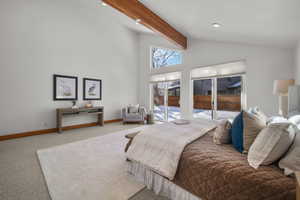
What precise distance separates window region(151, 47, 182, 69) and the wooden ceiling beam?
1.18 meters

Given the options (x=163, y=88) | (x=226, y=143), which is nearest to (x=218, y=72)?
(x=163, y=88)

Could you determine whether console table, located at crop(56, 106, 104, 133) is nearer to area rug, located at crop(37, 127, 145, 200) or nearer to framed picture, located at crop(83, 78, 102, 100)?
framed picture, located at crop(83, 78, 102, 100)

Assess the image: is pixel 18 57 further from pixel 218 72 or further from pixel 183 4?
pixel 218 72

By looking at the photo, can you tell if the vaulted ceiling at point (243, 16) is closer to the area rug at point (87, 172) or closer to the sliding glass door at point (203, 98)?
the sliding glass door at point (203, 98)

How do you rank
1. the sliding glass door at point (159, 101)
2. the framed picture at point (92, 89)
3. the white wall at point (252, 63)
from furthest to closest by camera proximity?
1. the sliding glass door at point (159, 101)
2. the framed picture at point (92, 89)
3. the white wall at point (252, 63)

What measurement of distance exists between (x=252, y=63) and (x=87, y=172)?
450 centimetres

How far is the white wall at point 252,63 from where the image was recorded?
3303 mm

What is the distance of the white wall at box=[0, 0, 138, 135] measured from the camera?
12.1 ft

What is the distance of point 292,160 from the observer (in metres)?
0.96

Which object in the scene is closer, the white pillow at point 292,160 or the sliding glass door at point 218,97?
the white pillow at point 292,160

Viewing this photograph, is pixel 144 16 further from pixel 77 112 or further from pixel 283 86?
pixel 77 112

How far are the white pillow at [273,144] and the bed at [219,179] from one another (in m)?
0.06

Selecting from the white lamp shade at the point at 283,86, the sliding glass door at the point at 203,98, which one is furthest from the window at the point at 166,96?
the white lamp shade at the point at 283,86

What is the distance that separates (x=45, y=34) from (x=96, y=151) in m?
3.94
